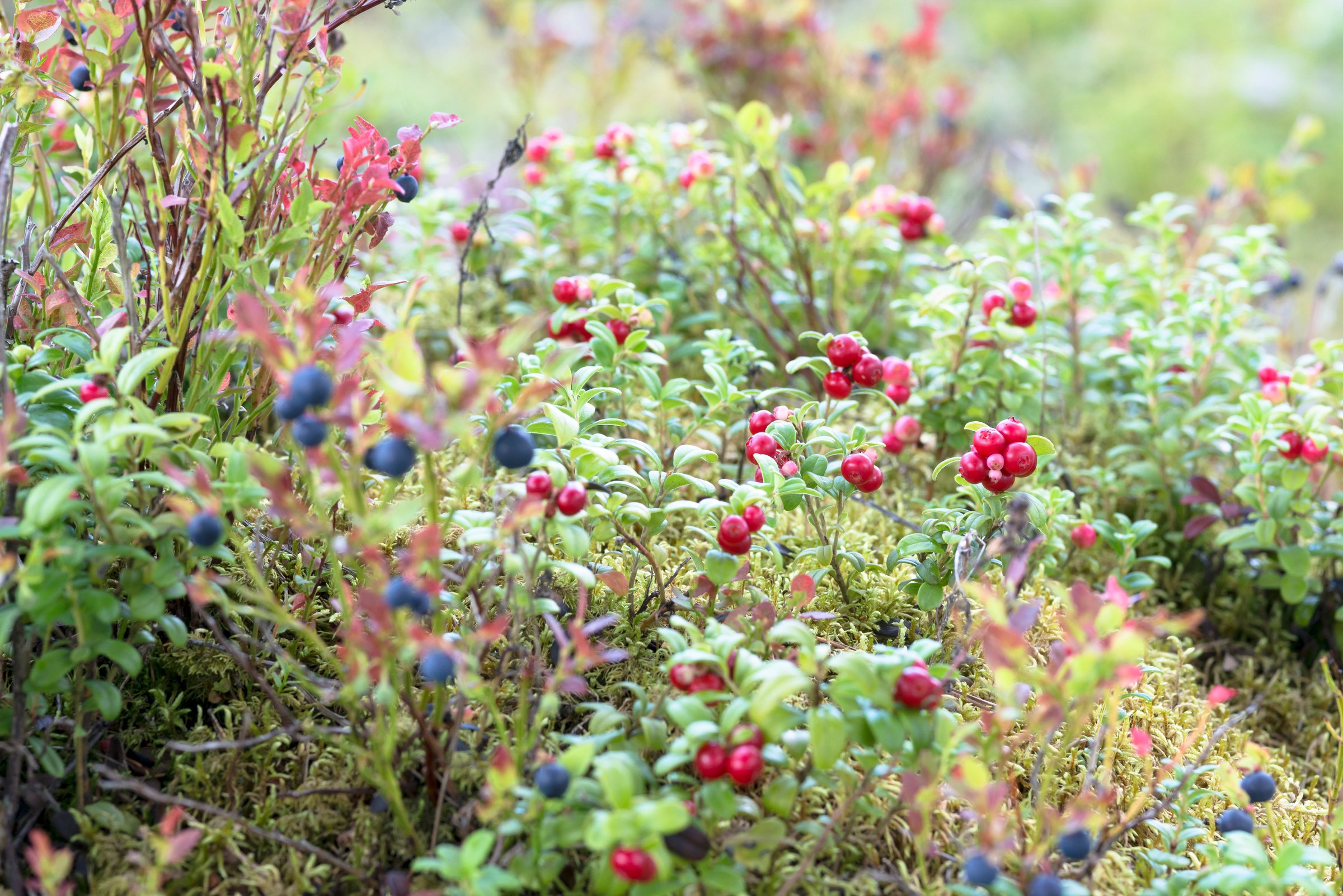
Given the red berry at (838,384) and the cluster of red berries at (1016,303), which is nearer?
the red berry at (838,384)

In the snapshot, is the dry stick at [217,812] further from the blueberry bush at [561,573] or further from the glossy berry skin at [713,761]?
the glossy berry skin at [713,761]

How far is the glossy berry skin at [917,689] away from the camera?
999 millimetres

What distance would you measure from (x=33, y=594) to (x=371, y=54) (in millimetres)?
6528

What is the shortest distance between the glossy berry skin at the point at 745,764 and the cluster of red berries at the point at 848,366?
0.65 meters

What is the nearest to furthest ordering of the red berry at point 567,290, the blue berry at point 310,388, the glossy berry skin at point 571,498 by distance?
the blue berry at point 310,388 < the glossy berry skin at point 571,498 < the red berry at point 567,290

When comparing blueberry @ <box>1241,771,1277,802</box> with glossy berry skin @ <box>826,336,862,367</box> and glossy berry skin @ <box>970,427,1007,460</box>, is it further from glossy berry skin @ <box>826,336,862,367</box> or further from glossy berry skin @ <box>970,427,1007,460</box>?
glossy berry skin @ <box>826,336,862,367</box>

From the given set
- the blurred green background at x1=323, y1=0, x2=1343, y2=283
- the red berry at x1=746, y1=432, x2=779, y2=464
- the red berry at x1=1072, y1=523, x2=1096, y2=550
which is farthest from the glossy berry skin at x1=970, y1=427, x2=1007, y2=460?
the blurred green background at x1=323, y1=0, x2=1343, y2=283

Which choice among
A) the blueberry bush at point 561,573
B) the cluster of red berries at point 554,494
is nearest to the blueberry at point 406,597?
the blueberry bush at point 561,573

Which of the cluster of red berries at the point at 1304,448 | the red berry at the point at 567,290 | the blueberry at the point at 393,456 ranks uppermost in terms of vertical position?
the red berry at the point at 567,290

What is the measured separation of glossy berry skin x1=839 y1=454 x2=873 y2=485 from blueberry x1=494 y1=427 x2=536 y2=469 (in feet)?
1.75

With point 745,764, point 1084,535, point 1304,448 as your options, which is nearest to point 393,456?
point 745,764

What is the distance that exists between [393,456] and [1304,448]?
4.94 feet

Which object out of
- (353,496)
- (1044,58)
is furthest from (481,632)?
(1044,58)

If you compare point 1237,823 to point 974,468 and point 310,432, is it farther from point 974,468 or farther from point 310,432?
point 310,432
